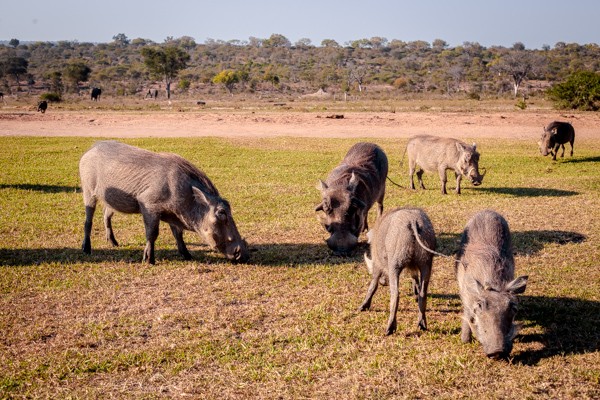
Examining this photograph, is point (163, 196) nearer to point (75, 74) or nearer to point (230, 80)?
point (230, 80)

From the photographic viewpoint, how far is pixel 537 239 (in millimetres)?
8961

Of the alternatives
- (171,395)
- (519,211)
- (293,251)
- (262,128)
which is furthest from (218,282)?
(262,128)

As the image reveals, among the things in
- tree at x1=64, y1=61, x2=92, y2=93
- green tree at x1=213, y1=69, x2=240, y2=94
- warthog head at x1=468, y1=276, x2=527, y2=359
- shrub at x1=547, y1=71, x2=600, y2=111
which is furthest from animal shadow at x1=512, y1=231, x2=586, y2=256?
tree at x1=64, y1=61, x2=92, y2=93

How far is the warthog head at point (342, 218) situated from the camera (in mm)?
7148

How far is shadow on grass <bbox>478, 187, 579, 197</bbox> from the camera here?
1279 centimetres

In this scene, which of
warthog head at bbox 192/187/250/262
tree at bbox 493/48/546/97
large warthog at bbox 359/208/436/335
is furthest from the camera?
tree at bbox 493/48/546/97

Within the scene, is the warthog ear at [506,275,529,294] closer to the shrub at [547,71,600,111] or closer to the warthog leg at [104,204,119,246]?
the warthog leg at [104,204,119,246]

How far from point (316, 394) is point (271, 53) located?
117823mm

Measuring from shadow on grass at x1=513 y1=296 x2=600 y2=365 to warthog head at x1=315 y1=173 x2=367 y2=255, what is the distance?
7.09 ft

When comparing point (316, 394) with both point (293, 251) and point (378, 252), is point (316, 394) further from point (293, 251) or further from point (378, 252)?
point (293, 251)

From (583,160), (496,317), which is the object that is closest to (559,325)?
(496,317)

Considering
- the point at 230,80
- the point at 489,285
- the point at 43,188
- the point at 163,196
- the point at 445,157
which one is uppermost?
the point at 230,80

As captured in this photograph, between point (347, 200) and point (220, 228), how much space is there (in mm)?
1775

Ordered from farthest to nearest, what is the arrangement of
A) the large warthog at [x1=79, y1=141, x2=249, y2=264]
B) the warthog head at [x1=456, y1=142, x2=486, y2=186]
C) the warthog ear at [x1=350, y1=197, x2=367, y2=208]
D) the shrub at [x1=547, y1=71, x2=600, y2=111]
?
the shrub at [x1=547, y1=71, x2=600, y2=111] < the warthog head at [x1=456, y1=142, x2=486, y2=186] < the large warthog at [x1=79, y1=141, x2=249, y2=264] < the warthog ear at [x1=350, y1=197, x2=367, y2=208]
